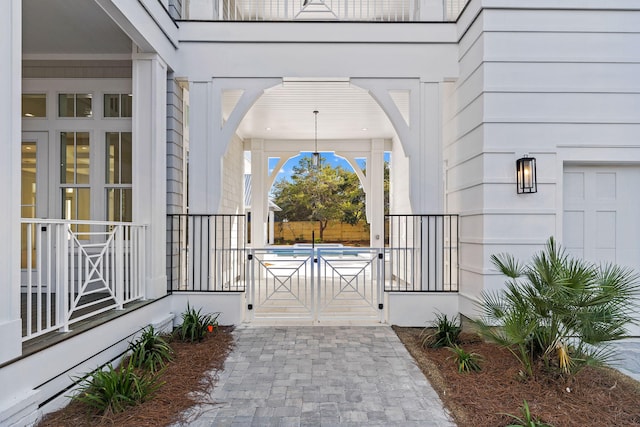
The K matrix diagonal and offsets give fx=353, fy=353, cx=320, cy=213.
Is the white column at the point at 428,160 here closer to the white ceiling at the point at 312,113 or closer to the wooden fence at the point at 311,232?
the white ceiling at the point at 312,113

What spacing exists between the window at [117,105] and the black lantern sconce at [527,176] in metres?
4.75

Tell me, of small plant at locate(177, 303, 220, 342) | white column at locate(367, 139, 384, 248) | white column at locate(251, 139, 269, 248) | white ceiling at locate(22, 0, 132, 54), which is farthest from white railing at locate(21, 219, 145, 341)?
white column at locate(367, 139, 384, 248)

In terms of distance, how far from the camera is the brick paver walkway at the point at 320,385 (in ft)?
8.10

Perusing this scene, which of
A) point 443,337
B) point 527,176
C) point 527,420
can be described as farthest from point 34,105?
point 527,420

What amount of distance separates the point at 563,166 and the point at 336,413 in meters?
3.47

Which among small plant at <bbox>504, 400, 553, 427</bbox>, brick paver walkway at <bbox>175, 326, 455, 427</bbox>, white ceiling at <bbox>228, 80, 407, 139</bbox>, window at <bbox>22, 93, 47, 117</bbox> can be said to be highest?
white ceiling at <bbox>228, 80, 407, 139</bbox>

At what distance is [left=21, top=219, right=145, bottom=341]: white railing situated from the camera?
8.07 ft

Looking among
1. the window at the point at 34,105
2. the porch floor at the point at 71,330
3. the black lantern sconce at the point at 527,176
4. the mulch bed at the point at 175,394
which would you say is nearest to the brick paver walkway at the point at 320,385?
the mulch bed at the point at 175,394

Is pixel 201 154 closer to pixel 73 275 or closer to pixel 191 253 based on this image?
pixel 191 253

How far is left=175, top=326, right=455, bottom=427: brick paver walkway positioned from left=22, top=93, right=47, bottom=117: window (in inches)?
150

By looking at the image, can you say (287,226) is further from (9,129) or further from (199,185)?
(9,129)

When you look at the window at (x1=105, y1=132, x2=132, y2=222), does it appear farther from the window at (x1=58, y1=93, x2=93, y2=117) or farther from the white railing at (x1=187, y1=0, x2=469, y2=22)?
the white railing at (x1=187, y1=0, x2=469, y2=22)

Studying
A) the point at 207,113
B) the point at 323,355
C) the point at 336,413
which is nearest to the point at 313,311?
the point at 323,355

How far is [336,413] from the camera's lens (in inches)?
99.6
